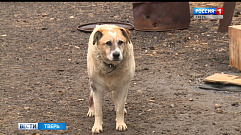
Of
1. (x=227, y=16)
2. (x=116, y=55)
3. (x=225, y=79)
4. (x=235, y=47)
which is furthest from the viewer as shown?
(x=227, y=16)

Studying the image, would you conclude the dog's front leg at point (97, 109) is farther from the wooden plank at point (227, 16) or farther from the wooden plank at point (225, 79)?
the wooden plank at point (227, 16)

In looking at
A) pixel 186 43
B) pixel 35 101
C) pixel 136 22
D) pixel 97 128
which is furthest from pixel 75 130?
pixel 136 22

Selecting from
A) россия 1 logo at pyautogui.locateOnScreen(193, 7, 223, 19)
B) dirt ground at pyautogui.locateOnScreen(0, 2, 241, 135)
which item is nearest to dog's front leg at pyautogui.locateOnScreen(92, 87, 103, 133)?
dirt ground at pyautogui.locateOnScreen(0, 2, 241, 135)

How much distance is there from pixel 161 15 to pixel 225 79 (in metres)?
3.86

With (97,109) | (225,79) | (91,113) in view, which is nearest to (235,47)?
(225,79)

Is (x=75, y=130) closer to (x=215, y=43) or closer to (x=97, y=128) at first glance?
(x=97, y=128)

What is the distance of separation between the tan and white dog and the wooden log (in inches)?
120

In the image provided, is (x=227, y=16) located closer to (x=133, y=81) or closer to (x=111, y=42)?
(x=133, y=81)

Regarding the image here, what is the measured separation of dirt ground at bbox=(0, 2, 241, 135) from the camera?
5.25 meters

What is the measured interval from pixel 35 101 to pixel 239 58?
3543 mm

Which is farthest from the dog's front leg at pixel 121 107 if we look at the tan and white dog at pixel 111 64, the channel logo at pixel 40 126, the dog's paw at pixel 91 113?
the channel logo at pixel 40 126

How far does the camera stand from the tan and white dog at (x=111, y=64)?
14.9ft

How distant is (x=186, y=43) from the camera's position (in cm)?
944

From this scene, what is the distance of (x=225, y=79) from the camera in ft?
21.5
